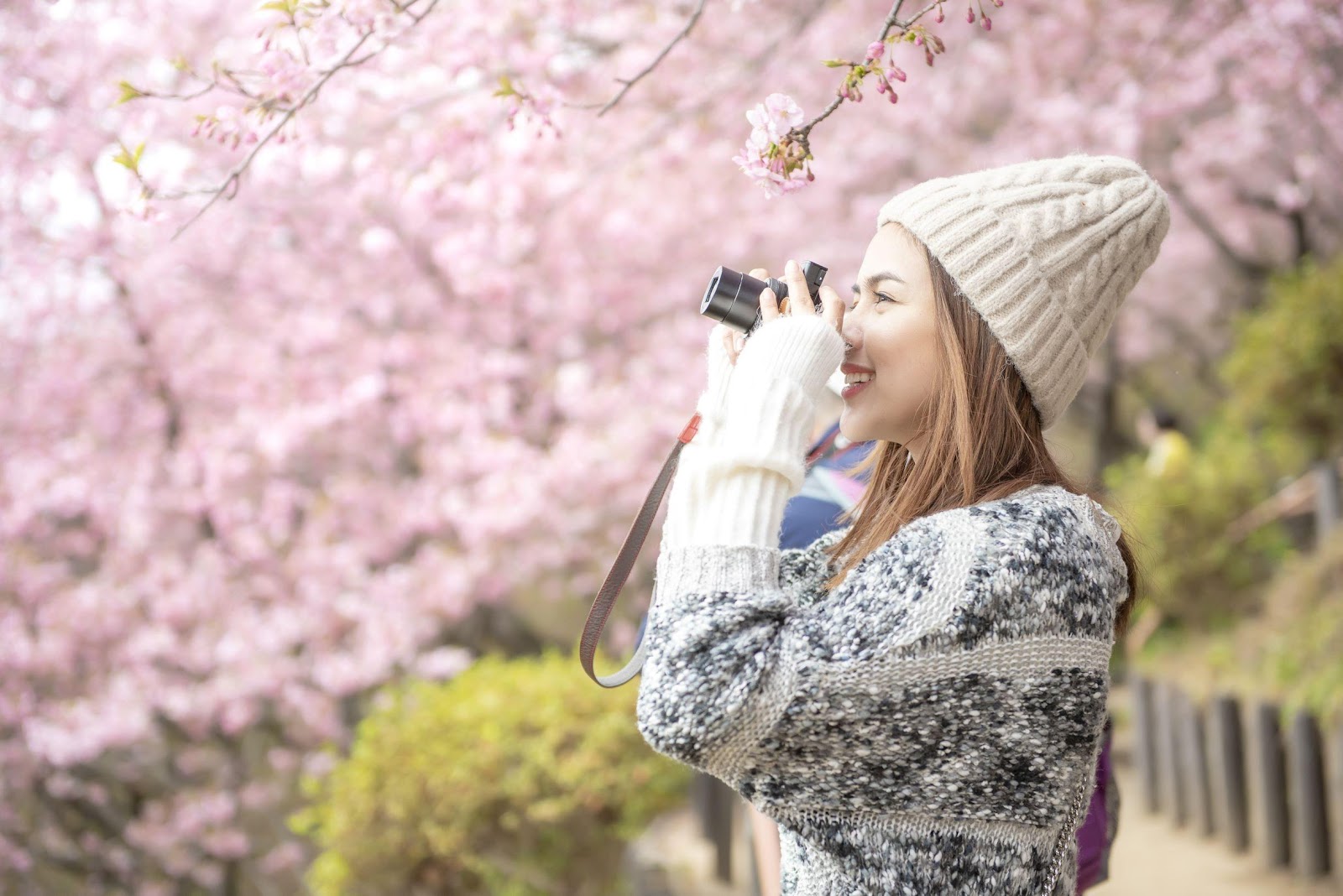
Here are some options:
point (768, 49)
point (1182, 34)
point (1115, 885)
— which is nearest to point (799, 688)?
point (768, 49)

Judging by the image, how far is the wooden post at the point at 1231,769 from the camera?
201 inches

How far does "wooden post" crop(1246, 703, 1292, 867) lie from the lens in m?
4.71

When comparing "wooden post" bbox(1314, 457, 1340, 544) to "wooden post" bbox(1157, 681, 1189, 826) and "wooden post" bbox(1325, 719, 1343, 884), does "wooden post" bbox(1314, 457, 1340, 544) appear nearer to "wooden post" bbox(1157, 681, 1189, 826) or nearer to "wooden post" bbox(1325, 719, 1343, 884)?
"wooden post" bbox(1157, 681, 1189, 826)

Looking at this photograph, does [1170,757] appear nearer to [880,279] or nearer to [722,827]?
[722,827]

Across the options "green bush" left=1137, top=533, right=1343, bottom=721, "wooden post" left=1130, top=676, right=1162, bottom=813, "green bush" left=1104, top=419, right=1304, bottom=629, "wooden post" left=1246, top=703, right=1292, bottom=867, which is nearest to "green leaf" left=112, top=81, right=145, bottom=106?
"green bush" left=1137, top=533, right=1343, bottom=721

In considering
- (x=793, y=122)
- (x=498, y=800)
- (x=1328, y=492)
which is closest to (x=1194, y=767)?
(x=1328, y=492)

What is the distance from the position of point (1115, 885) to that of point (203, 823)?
13.7ft

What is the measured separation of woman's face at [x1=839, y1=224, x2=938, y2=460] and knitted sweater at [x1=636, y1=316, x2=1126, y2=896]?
139mm

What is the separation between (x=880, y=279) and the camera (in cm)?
152

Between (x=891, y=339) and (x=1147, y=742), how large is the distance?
5429 millimetres

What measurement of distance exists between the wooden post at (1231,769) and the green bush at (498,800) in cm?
260

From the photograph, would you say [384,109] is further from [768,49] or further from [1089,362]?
[1089,362]

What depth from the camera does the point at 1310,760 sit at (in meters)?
4.41

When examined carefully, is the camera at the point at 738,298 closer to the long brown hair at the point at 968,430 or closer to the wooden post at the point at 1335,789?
the long brown hair at the point at 968,430
